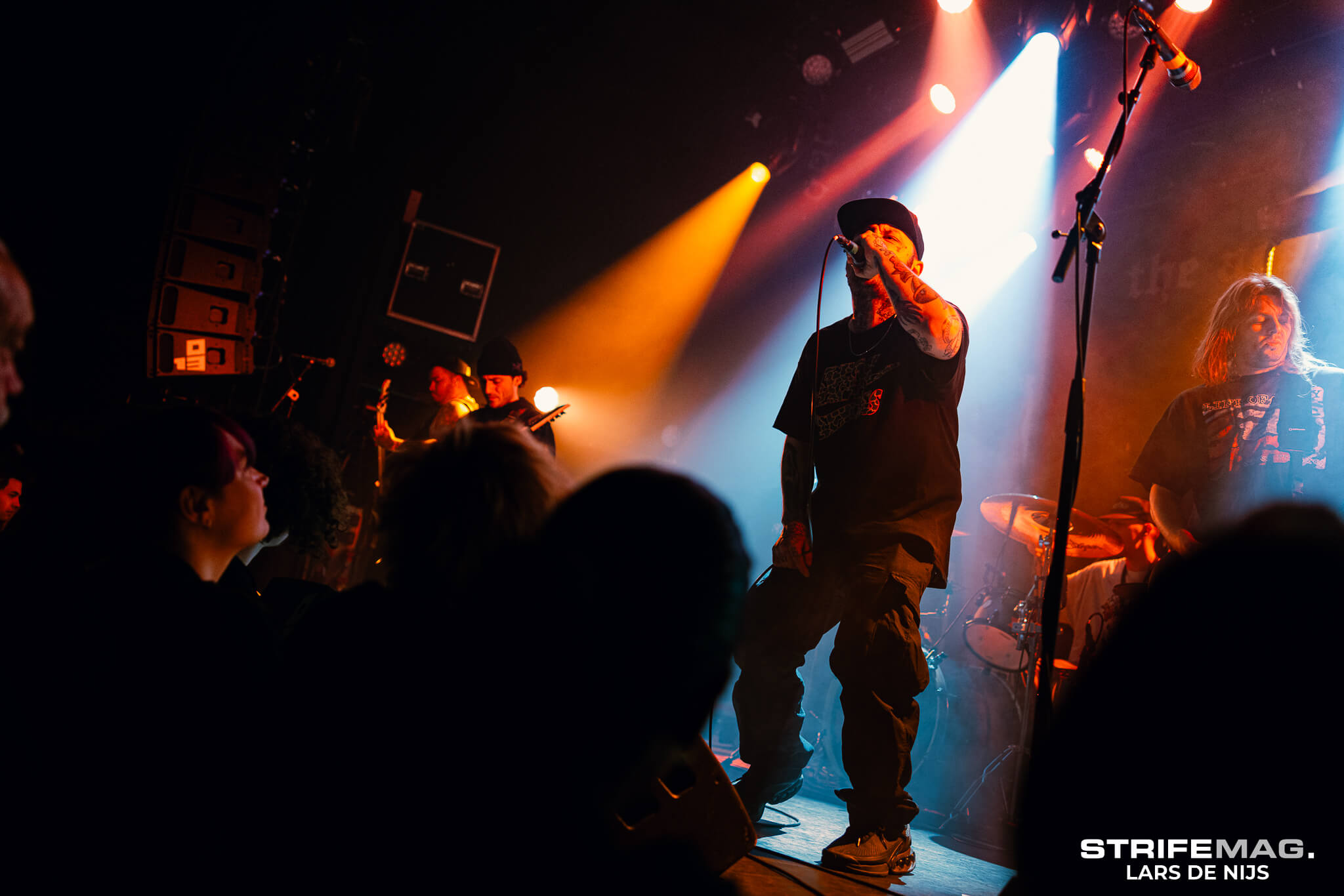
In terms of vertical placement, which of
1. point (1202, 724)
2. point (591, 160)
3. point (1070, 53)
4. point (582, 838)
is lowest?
point (582, 838)

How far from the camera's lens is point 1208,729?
1104 millimetres

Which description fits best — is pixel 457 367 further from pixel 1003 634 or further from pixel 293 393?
pixel 1003 634

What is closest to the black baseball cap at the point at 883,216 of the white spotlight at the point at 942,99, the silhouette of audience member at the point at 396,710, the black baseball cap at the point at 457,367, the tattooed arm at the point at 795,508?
the tattooed arm at the point at 795,508

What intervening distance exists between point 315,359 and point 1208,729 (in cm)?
673

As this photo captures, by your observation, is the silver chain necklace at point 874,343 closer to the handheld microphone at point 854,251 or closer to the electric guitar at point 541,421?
the handheld microphone at point 854,251

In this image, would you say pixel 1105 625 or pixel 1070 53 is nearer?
pixel 1105 625

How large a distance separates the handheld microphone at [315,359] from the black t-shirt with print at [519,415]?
180 cm

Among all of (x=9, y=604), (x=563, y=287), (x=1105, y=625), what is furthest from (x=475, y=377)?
(x=9, y=604)

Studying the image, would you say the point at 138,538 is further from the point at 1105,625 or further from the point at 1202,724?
the point at 1105,625

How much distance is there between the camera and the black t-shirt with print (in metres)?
5.36

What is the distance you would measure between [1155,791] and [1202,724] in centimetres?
11

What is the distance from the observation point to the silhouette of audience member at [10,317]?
→ 1.21 metres

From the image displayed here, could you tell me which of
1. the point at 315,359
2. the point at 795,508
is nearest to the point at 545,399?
the point at 315,359

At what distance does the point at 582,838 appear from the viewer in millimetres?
1040
